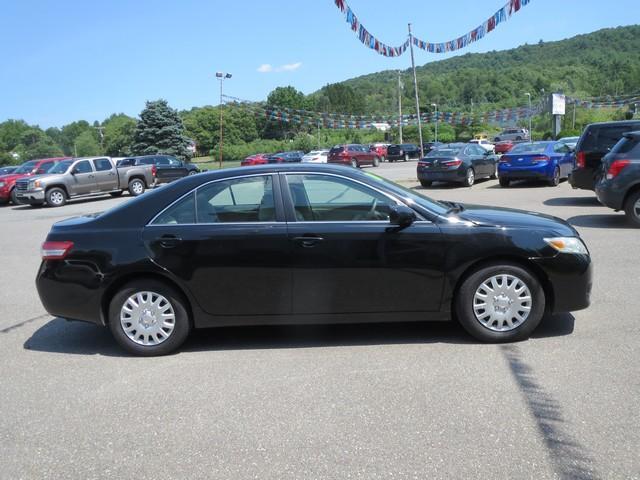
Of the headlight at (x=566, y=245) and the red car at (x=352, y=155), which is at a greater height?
the headlight at (x=566, y=245)

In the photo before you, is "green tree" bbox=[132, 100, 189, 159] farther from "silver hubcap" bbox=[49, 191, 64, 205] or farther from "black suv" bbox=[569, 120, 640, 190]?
"black suv" bbox=[569, 120, 640, 190]

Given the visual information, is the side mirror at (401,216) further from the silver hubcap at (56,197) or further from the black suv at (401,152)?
the black suv at (401,152)

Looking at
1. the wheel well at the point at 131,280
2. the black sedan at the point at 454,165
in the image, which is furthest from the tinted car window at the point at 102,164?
the wheel well at the point at 131,280

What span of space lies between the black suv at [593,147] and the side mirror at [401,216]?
31.5 ft

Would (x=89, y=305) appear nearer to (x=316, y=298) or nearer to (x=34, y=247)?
(x=316, y=298)

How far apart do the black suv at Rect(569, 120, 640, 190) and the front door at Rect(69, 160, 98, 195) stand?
1748cm

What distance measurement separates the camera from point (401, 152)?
2249 inches

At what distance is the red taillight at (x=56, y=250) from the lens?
4988 mm

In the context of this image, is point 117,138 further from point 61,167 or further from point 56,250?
point 56,250

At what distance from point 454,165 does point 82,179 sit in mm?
13903

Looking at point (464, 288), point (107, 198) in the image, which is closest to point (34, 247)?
point (464, 288)

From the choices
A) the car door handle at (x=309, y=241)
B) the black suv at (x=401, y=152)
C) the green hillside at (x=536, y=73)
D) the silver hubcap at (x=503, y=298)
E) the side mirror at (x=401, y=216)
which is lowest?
the black suv at (x=401, y=152)

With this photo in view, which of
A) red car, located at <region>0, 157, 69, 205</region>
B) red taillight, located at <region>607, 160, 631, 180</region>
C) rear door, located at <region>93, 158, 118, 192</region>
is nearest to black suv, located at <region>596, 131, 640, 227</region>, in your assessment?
red taillight, located at <region>607, 160, 631, 180</region>

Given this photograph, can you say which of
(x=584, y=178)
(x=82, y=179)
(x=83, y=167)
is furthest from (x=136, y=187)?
(x=584, y=178)
